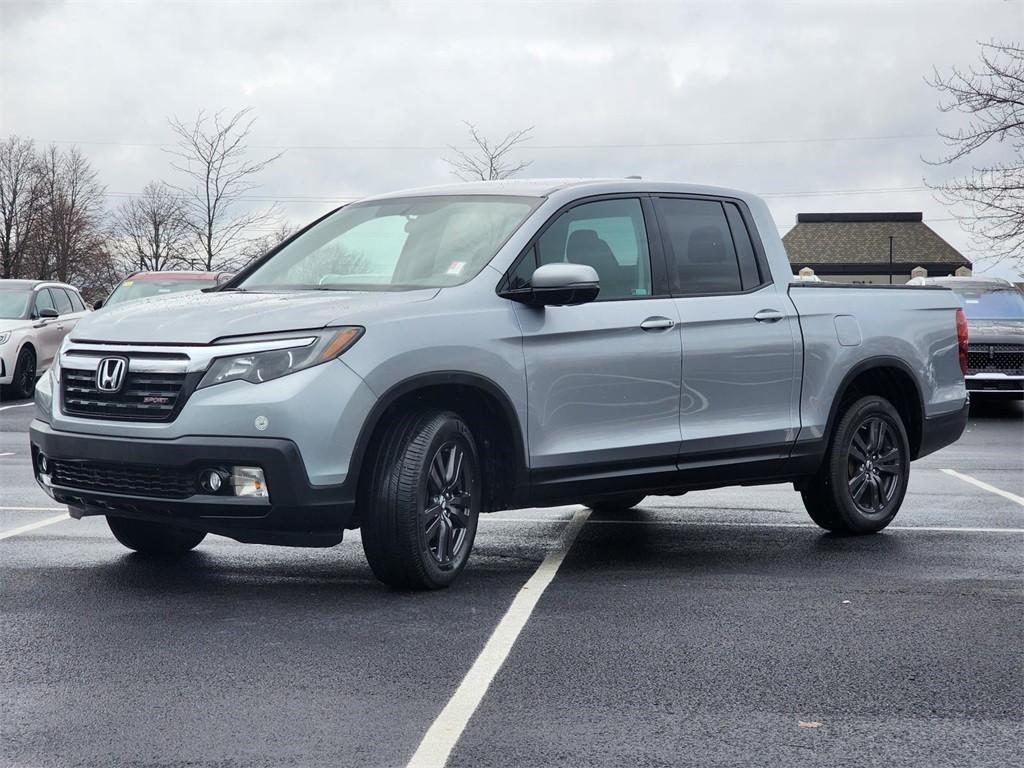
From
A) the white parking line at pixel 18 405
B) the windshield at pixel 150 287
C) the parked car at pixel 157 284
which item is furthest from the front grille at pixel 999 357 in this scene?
the white parking line at pixel 18 405

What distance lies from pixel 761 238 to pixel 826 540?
1.75 meters

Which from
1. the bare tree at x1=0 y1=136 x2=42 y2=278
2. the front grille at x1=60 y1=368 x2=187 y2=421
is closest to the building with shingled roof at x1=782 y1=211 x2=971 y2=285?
the bare tree at x1=0 y1=136 x2=42 y2=278

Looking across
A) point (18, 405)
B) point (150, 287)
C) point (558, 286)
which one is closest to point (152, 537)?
point (558, 286)

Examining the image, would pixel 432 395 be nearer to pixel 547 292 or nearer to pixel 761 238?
pixel 547 292

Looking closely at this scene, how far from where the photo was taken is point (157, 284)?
805 inches

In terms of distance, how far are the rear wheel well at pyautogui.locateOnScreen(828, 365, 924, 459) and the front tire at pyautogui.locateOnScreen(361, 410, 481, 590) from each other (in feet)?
8.65

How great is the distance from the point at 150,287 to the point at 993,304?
37.9 feet

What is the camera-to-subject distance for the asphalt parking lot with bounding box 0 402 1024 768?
4.28 m

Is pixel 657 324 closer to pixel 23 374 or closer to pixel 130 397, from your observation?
pixel 130 397

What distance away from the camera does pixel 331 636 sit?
18.5ft

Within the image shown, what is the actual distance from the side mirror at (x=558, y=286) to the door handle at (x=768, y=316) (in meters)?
→ 1.31

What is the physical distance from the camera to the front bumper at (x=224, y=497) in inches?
231

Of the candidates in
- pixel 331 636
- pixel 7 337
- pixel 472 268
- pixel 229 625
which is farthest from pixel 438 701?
pixel 7 337

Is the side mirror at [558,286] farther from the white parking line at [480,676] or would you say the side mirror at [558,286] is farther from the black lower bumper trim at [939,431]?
the black lower bumper trim at [939,431]
